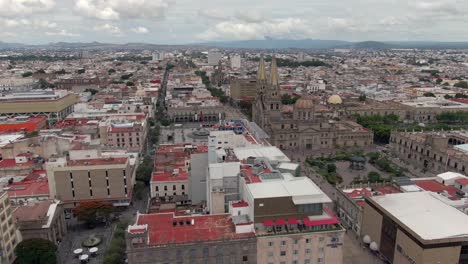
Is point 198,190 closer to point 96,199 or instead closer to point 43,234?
point 96,199

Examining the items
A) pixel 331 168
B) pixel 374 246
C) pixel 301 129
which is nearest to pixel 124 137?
pixel 301 129

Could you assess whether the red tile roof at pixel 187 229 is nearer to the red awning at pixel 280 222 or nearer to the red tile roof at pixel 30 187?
the red awning at pixel 280 222

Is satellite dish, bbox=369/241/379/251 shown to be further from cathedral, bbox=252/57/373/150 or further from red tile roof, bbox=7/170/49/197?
cathedral, bbox=252/57/373/150

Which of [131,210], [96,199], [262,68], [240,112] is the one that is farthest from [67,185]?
[240,112]

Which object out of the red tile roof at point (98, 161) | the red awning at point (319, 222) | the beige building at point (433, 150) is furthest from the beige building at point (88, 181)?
the beige building at point (433, 150)

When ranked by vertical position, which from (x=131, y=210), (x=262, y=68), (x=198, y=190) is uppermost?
(x=262, y=68)

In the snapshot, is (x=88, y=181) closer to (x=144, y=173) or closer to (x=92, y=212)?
(x=92, y=212)
